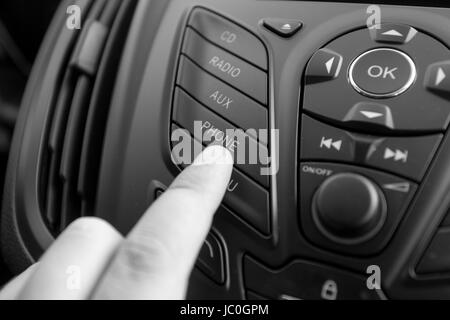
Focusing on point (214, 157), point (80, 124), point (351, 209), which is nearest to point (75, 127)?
point (80, 124)

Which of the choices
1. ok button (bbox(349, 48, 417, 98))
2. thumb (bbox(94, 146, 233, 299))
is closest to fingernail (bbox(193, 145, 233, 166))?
thumb (bbox(94, 146, 233, 299))

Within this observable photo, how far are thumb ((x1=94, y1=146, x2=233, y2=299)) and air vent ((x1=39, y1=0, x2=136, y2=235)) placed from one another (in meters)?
0.16

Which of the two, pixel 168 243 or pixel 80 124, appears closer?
pixel 168 243

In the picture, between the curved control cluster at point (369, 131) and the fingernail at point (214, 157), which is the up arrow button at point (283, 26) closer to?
the curved control cluster at point (369, 131)

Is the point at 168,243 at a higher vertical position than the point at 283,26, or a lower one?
lower

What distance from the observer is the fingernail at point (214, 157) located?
1.73 feet

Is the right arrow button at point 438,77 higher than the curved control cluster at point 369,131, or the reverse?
the right arrow button at point 438,77

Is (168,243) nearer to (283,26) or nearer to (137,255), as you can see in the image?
(137,255)

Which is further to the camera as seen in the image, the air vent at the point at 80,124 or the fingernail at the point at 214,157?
the air vent at the point at 80,124

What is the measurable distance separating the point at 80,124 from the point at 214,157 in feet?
0.66

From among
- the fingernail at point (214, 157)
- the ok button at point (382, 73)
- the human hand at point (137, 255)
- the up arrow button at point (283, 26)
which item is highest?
the up arrow button at point (283, 26)

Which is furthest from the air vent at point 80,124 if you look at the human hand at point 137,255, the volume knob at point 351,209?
the volume knob at point 351,209

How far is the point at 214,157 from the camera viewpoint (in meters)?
0.53
